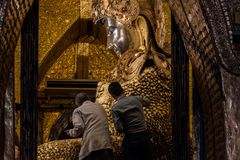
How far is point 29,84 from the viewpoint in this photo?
398cm

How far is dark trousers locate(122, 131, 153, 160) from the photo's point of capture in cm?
637

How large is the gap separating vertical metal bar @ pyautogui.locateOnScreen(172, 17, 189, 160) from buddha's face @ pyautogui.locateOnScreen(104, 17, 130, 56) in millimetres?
2769

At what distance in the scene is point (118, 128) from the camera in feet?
20.9

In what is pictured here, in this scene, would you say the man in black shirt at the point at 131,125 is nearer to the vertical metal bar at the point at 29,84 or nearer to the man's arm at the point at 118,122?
the man's arm at the point at 118,122

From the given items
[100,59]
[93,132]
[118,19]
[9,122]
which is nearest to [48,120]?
[100,59]

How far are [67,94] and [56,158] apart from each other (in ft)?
13.0

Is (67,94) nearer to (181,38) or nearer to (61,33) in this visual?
(61,33)

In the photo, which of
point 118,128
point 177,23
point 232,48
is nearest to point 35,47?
point 177,23

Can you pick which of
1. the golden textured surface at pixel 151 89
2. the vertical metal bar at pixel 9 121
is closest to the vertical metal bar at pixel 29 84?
the vertical metal bar at pixel 9 121

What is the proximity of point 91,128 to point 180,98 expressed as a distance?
257 cm

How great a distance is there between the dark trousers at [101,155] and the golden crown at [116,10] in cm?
93

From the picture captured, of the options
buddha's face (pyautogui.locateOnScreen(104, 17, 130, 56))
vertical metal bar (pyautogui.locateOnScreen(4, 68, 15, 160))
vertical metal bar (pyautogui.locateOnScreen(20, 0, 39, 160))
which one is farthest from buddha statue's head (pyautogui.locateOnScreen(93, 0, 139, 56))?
vertical metal bar (pyautogui.locateOnScreen(4, 68, 15, 160))

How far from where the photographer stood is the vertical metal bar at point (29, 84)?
3.91 meters

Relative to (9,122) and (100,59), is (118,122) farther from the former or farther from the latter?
(100,59)
